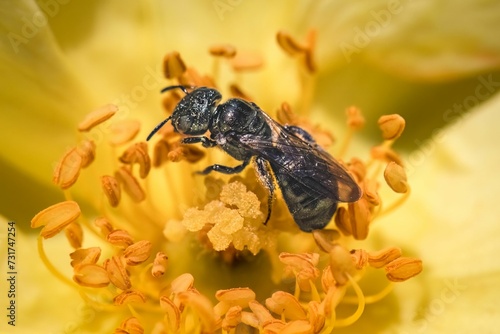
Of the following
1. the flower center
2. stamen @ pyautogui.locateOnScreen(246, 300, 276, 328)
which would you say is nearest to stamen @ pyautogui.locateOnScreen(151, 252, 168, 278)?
the flower center

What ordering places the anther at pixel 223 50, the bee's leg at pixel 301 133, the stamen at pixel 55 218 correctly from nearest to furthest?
the stamen at pixel 55 218 → the bee's leg at pixel 301 133 → the anther at pixel 223 50

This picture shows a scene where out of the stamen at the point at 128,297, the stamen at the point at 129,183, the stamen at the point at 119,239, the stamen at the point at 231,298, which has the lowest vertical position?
the stamen at the point at 231,298

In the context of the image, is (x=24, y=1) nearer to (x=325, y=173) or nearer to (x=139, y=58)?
(x=139, y=58)

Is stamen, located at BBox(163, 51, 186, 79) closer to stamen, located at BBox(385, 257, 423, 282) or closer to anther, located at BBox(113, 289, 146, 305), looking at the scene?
anther, located at BBox(113, 289, 146, 305)

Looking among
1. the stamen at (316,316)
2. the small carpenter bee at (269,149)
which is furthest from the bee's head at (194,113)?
the stamen at (316,316)

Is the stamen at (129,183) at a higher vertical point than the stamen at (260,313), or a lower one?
higher

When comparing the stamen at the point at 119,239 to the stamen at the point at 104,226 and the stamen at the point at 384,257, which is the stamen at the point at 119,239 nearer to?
the stamen at the point at 104,226

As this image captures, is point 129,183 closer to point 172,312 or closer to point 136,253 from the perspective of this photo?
point 136,253

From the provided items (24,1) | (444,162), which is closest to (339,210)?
(444,162)
